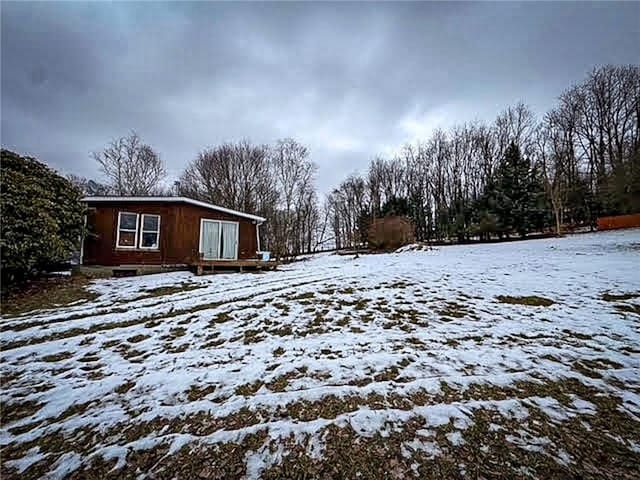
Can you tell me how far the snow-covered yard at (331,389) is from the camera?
1.89m

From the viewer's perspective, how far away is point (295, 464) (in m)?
1.86

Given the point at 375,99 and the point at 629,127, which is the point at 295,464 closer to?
the point at 375,99

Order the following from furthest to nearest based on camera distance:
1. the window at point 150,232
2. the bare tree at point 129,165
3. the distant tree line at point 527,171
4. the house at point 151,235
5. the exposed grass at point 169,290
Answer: the bare tree at point 129,165, the distant tree line at point 527,171, the window at point 150,232, the house at point 151,235, the exposed grass at point 169,290

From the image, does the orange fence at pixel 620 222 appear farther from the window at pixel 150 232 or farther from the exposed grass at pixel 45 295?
the exposed grass at pixel 45 295

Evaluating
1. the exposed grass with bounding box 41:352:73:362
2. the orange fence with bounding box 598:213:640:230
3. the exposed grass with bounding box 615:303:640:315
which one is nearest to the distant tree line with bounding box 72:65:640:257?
the orange fence with bounding box 598:213:640:230

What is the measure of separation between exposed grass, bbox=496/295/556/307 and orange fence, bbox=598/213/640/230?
19.3 metres

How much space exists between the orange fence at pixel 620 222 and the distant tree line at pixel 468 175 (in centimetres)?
59

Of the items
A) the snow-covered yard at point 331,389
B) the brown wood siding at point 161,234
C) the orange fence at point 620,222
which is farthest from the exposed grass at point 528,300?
the orange fence at point 620,222

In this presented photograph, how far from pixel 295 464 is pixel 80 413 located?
6.85ft

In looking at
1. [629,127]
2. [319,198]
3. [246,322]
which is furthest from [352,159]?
[246,322]

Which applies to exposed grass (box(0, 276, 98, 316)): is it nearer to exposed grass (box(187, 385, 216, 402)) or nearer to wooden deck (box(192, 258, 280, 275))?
wooden deck (box(192, 258, 280, 275))

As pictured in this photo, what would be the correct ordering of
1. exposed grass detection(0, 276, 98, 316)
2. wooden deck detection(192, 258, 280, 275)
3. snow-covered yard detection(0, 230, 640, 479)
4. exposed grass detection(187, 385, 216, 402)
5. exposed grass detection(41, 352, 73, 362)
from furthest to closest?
wooden deck detection(192, 258, 280, 275), exposed grass detection(0, 276, 98, 316), exposed grass detection(41, 352, 73, 362), exposed grass detection(187, 385, 216, 402), snow-covered yard detection(0, 230, 640, 479)

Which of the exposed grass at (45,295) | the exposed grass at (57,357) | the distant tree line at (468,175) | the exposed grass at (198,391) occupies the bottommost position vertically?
the exposed grass at (198,391)

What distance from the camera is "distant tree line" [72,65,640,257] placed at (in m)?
22.0
